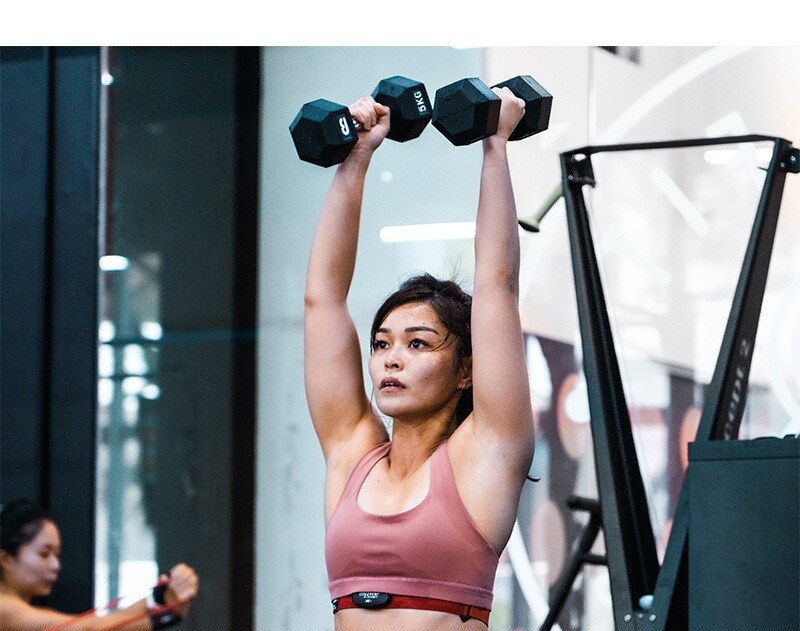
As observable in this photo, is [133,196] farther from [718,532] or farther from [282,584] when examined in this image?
[718,532]

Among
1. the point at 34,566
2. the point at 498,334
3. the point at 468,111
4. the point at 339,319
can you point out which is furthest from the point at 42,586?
the point at 468,111

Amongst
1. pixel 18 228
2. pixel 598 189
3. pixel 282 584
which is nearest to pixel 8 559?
→ pixel 282 584

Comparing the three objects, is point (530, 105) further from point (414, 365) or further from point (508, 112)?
point (414, 365)

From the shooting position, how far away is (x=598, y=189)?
3.88m

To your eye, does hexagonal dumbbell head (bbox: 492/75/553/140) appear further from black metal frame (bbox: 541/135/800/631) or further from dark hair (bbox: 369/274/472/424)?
black metal frame (bbox: 541/135/800/631)

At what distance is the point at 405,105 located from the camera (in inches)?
81.9

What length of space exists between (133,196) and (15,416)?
0.84 m

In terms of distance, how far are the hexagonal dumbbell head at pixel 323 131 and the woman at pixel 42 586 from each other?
7.24 feet

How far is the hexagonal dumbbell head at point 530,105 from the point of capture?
6.52 ft

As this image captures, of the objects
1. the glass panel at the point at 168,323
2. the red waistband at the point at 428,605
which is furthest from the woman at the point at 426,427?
the glass panel at the point at 168,323

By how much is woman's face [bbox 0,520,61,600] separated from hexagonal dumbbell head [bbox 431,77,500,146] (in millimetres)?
2411

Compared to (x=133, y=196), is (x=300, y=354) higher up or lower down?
lower down

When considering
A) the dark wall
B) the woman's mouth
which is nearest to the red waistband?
the woman's mouth

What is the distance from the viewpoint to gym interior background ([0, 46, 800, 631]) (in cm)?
375
